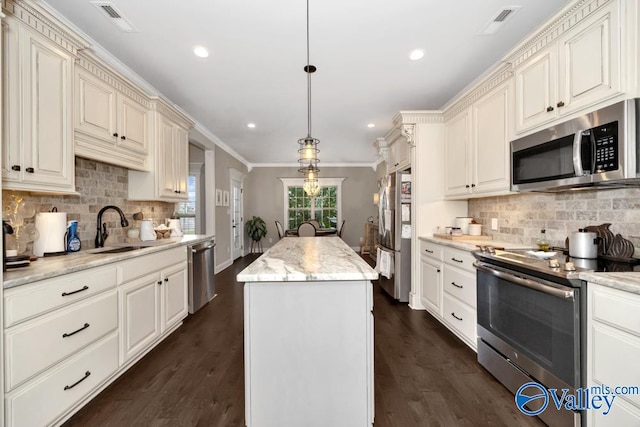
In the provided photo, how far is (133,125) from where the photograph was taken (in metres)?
2.82

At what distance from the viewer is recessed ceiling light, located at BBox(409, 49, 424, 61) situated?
8.60 feet

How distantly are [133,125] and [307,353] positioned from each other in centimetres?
271

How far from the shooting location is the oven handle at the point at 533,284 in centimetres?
148

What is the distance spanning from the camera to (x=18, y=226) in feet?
6.36

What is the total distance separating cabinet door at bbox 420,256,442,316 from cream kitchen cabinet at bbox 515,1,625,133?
158 centimetres

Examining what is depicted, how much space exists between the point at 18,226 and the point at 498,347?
3.40m

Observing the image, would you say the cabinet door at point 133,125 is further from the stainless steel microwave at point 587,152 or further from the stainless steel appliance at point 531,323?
the stainless steel microwave at point 587,152

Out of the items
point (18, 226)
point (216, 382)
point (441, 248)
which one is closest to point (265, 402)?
point (216, 382)

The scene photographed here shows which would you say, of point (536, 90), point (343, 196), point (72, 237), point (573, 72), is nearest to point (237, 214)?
point (343, 196)

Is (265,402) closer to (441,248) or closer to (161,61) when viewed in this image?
(441,248)

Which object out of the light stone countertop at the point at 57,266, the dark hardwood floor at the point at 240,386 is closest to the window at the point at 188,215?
the dark hardwood floor at the point at 240,386

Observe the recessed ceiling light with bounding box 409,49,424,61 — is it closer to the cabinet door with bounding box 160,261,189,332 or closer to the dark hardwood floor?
the dark hardwood floor

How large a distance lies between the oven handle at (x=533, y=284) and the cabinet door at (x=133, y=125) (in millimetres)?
3259

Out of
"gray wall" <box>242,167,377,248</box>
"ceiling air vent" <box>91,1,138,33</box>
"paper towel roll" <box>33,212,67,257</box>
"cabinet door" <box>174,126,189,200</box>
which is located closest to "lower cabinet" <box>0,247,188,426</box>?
"paper towel roll" <box>33,212,67,257</box>
